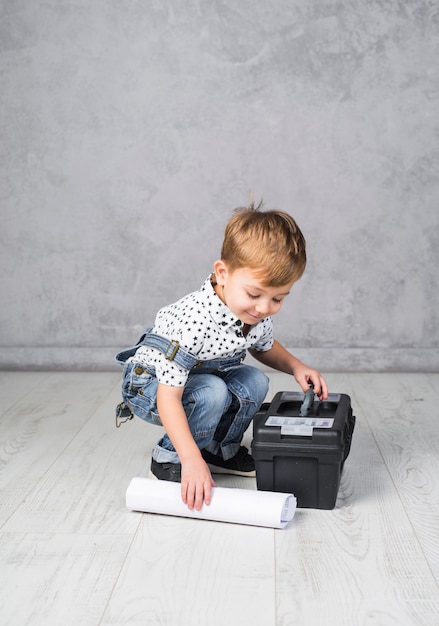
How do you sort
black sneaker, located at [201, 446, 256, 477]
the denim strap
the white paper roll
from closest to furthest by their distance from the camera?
the white paper roll
the denim strap
black sneaker, located at [201, 446, 256, 477]

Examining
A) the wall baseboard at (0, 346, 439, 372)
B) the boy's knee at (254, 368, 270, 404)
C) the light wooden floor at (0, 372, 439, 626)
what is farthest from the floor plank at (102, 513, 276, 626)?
the wall baseboard at (0, 346, 439, 372)

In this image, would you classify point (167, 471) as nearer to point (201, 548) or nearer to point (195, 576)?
point (201, 548)

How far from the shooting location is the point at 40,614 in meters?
1.17

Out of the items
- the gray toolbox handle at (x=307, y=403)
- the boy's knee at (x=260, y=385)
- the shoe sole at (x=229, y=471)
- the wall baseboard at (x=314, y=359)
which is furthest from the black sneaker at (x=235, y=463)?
the wall baseboard at (x=314, y=359)

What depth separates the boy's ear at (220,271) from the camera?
158 centimetres

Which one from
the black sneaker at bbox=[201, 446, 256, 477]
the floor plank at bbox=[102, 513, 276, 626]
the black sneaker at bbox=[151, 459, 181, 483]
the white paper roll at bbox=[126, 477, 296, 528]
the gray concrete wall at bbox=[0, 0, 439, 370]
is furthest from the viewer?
the gray concrete wall at bbox=[0, 0, 439, 370]

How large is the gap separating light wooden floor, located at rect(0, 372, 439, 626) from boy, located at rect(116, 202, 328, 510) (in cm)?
11

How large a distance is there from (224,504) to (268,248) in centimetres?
51

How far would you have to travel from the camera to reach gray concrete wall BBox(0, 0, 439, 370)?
2793 millimetres

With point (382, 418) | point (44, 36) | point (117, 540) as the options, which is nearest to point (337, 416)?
point (117, 540)

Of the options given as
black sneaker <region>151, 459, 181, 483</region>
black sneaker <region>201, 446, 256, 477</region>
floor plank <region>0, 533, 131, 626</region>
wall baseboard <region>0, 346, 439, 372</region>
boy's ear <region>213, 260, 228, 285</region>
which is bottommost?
wall baseboard <region>0, 346, 439, 372</region>

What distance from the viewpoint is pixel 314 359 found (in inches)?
115

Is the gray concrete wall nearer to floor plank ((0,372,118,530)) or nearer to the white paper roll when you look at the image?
floor plank ((0,372,118,530))

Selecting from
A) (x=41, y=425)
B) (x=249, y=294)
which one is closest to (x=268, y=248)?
(x=249, y=294)
